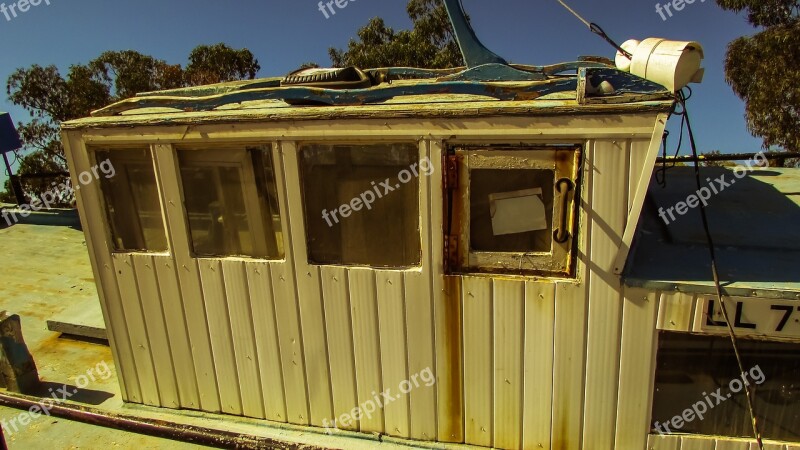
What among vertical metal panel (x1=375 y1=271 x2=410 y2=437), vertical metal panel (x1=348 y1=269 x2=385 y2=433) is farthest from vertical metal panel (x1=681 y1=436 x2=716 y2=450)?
vertical metal panel (x1=348 y1=269 x2=385 y2=433)

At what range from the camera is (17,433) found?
390cm

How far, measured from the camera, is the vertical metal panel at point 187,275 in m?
3.46

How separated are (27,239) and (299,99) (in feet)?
26.7

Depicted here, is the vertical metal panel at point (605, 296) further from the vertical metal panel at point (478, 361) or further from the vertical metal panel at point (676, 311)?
the vertical metal panel at point (478, 361)

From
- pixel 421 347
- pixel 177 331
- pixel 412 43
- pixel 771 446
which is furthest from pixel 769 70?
pixel 177 331

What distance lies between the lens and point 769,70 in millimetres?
15820

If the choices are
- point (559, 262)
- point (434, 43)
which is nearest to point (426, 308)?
point (559, 262)

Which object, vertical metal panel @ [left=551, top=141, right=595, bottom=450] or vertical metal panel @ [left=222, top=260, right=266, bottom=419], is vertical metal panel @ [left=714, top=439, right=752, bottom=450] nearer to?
vertical metal panel @ [left=551, top=141, right=595, bottom=450]

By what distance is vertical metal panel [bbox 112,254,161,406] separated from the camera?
12.4 ft

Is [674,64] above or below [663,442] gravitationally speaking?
above

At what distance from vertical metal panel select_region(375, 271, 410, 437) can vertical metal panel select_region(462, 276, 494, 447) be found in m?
0.42

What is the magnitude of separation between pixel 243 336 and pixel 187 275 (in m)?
0.62

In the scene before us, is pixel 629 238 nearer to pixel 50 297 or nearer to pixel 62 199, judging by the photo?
pixel 50 297

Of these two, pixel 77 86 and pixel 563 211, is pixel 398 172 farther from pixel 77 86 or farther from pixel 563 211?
pixel 77 86
